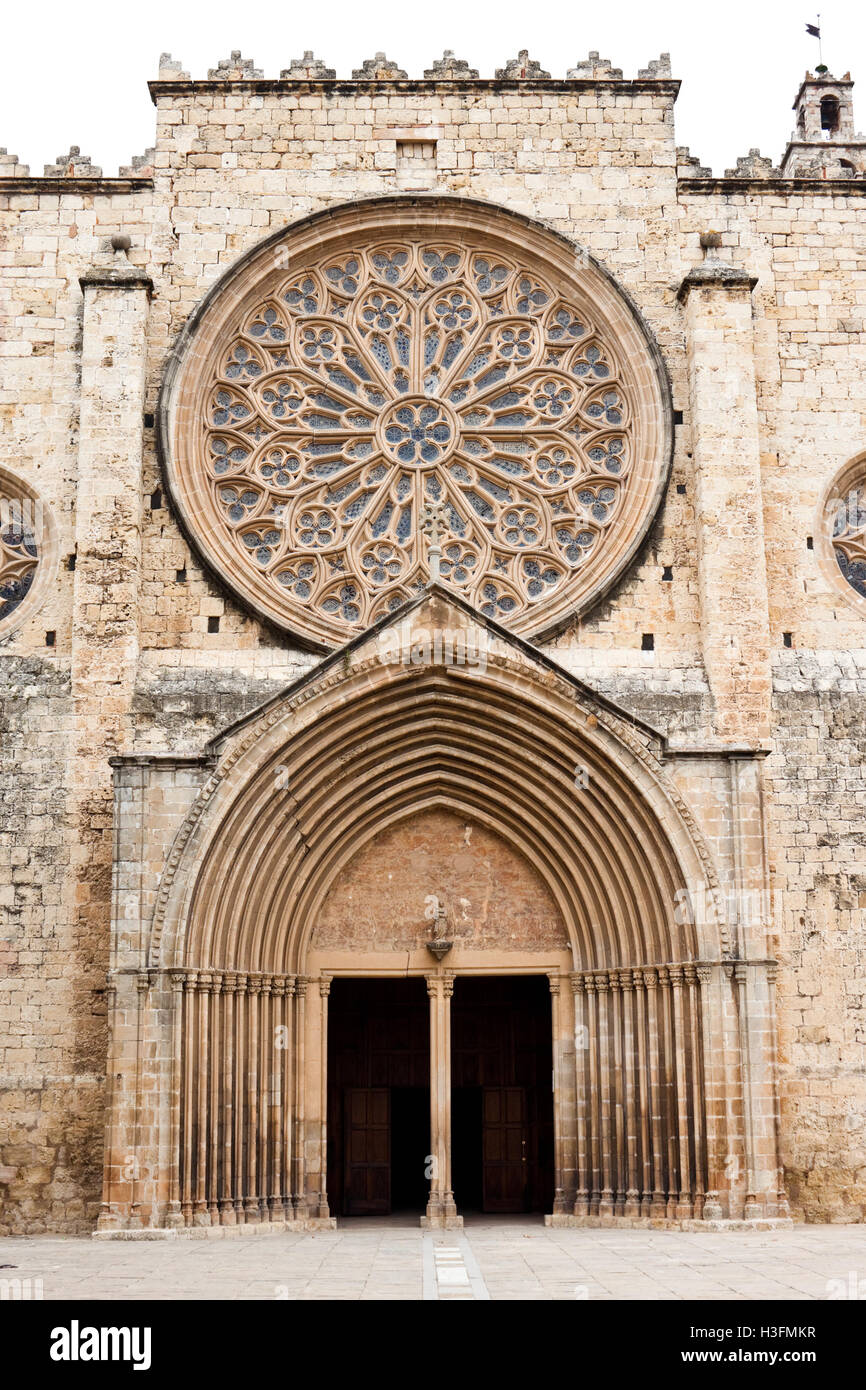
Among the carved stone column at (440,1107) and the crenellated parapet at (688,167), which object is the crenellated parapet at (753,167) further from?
the carved stone column at (440,1107)

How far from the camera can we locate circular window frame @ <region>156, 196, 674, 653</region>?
15.8 metres

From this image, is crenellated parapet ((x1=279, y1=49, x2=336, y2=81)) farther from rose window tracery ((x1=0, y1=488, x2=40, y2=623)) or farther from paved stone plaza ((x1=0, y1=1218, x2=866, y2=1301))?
paved stone plaza ((x1=0, y1=1218, x2=866, y2=1301))

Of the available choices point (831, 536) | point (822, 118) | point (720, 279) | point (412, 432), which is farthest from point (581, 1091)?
point (822, 118)

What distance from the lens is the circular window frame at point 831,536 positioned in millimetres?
16219

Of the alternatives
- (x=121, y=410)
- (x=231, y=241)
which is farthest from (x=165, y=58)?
(x=121, y=410)

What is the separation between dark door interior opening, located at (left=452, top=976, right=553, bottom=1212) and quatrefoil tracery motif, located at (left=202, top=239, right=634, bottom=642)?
3.75 m

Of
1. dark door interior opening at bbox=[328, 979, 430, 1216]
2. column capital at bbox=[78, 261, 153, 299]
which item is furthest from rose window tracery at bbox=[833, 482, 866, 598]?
column capital at bbox=[78, 261, 153, 299]

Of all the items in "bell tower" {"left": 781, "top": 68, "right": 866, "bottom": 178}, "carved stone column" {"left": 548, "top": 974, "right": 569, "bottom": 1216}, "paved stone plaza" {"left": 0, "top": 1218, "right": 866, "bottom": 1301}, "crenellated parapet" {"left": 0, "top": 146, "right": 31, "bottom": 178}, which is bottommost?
"paved stone plaza" {"left": 0, "top": 1218, "right": 866, "bottom": 1301}

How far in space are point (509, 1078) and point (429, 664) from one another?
14.3 feet

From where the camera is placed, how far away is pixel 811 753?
15.4 m

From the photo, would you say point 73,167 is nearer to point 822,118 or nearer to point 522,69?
point 522,69

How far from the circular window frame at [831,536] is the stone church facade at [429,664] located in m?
0.04

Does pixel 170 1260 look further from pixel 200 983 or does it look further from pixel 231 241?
pixel 231 241

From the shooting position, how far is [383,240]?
16859 millimetres
